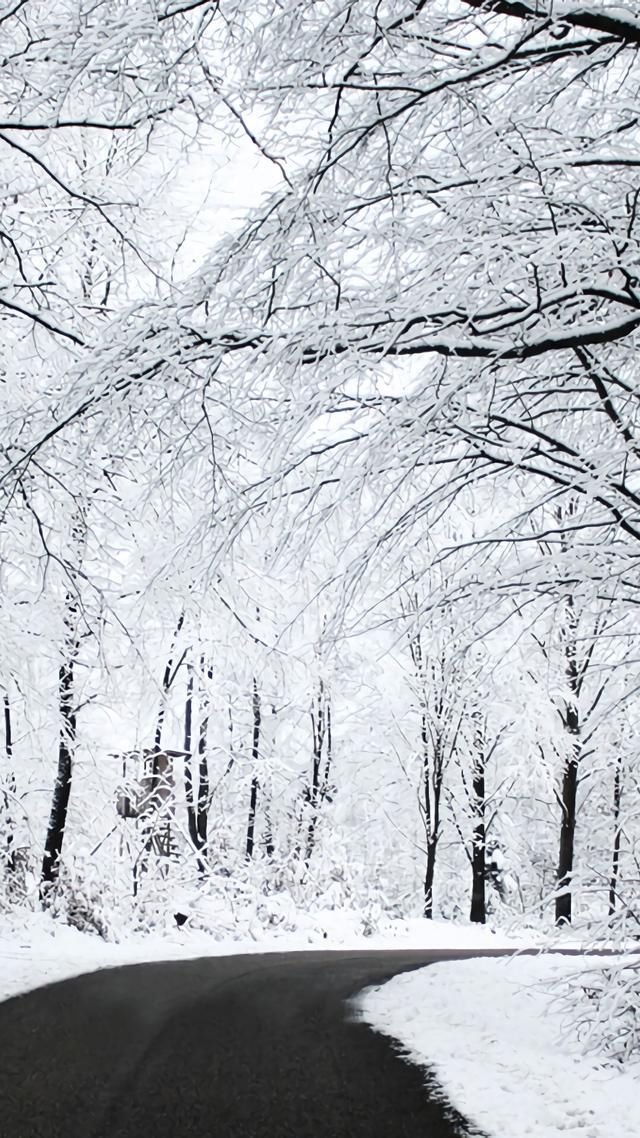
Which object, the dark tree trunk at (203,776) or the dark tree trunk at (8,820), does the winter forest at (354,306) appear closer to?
the dark tree trunk at (8,820)

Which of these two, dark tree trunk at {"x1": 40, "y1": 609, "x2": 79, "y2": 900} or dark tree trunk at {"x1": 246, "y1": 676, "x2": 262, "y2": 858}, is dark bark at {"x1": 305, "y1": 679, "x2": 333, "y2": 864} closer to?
dark tree trunk at {"x1": 246, "y1": 676, "x2": 262, "y2": 858}

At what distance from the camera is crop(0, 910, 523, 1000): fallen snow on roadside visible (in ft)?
34.3

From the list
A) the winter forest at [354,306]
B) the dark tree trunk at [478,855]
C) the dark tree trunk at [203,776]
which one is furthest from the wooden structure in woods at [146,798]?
the dark tree trunk at [478,855]

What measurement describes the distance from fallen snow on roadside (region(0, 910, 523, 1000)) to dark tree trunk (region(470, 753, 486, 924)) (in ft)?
8.16

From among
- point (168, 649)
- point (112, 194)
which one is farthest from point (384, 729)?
point (112, 194)

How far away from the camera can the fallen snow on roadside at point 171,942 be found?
10.5 meters

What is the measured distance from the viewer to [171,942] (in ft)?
48.6

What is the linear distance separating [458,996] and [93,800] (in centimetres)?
931

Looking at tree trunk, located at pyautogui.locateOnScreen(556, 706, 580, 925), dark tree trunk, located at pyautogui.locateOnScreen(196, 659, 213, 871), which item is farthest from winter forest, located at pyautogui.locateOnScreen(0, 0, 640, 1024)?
dark tree trunk, located at pyautogui.locateOnScreen(196, 659, 213, 871)

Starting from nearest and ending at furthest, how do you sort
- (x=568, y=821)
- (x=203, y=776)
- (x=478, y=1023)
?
(x=478, y=1023)
(x=568, y=821)
(x=203, y=776)

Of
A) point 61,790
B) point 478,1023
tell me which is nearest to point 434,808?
point 61,790

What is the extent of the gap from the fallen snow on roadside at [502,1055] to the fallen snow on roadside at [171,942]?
3.41 m

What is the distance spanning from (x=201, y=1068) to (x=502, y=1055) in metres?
1.99

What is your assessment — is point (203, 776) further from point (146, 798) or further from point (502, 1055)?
point (502, 1055)
